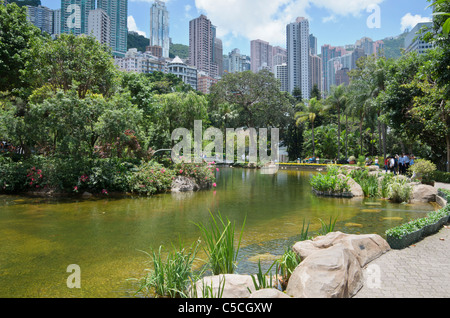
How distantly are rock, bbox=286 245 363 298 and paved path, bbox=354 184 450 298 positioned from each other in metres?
0.19

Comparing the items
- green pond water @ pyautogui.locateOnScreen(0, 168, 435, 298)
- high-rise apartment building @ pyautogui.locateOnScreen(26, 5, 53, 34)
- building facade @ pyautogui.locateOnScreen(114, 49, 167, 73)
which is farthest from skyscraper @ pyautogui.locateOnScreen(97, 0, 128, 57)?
green pond water @ pyautogui.locateOnScreen(0, 168, 435, 298)

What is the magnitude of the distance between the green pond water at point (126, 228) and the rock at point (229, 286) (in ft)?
3.74

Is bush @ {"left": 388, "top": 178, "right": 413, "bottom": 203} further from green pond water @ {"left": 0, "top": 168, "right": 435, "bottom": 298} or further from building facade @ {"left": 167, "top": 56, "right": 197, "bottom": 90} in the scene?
building facade @ {"left": 167, "top": 56, "right": 197, "bottom": 90}

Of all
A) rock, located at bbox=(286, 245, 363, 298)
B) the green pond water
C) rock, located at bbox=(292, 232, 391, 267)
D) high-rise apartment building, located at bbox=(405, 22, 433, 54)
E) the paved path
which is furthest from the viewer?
high-rise apartment building, located at bbox=(405, 22, 433, 54)

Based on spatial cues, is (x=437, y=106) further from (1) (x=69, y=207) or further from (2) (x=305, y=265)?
(1) (x=69, y=207)

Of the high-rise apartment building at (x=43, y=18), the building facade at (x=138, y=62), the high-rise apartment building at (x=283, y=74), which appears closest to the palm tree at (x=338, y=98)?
the high-rise apartment building at (x=283, y=74)

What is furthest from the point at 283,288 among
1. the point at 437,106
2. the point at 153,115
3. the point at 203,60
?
the point at 203,60

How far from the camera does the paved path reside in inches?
145

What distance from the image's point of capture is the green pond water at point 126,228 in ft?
15.6

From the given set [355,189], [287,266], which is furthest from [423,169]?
[287,266]

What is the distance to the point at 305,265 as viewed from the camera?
380 centimetres

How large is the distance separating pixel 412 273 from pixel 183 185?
37.5 feet

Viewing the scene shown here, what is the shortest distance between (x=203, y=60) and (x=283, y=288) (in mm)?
146174

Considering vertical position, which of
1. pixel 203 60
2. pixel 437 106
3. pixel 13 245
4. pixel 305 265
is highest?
pixel 203 60
